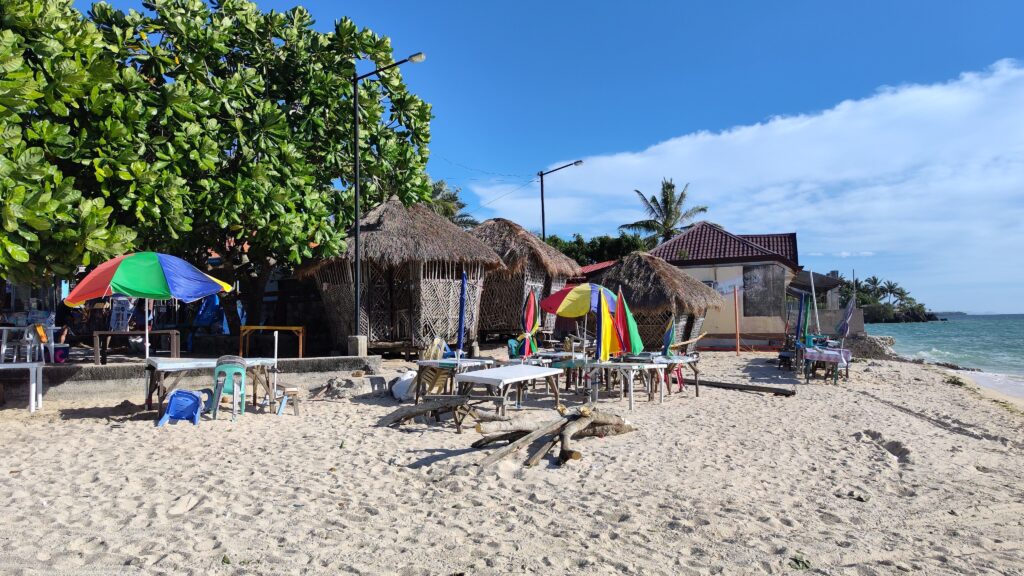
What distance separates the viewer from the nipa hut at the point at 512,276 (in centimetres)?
1655

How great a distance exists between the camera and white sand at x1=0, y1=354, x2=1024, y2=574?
3485 mm

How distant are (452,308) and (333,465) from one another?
7928 millimetres

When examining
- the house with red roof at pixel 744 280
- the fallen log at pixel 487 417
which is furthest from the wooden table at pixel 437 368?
the house with red roof at pixel 744 280

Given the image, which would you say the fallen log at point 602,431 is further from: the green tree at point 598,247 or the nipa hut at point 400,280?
the green tree at point 598,247

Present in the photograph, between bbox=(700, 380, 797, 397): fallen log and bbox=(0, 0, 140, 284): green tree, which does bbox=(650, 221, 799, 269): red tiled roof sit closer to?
bbox=(700, 380, 797, 397): fallen log

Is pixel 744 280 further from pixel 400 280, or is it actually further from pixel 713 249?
pixel 400 280

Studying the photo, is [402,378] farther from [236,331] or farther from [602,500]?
[236,331]

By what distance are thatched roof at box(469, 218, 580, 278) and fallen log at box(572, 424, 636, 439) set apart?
32.4 ft

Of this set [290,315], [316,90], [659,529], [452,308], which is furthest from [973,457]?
[290,315]

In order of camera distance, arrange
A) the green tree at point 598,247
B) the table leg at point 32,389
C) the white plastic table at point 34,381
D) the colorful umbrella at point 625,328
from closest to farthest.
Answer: the white plastic table at point 34,381
the table leg at point 32,389
the colorful umbrella at point 625,328
the green tree at point 598,247

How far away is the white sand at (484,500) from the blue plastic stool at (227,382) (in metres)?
0.38

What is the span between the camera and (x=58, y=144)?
7836 mm

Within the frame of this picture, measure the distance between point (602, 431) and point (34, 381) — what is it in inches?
275

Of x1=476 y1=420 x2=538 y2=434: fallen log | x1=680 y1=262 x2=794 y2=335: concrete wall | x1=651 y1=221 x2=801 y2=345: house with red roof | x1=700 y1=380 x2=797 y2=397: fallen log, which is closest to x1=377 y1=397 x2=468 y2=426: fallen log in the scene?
x1=476 y1=420 x2=538 y2=434: fallen log
